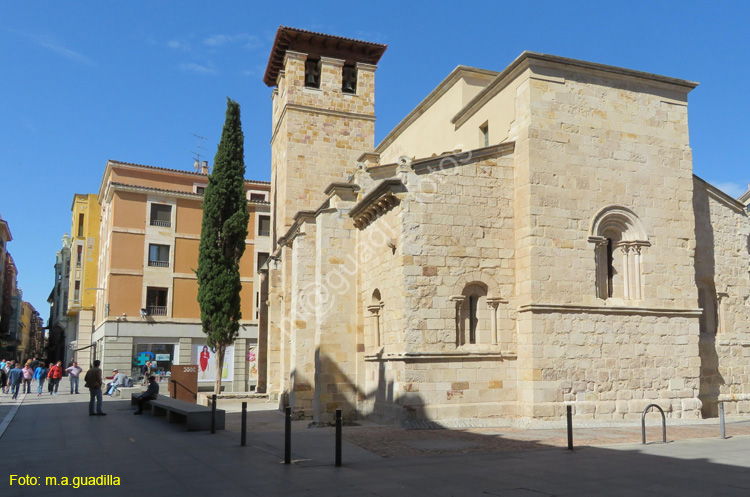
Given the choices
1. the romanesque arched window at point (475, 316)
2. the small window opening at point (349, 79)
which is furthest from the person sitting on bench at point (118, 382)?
the romanesque arched window at point (475, 316)

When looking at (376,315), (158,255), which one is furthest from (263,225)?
(376,315)

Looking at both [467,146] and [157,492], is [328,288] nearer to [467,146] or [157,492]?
[467,146]

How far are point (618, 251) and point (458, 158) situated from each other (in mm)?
4633

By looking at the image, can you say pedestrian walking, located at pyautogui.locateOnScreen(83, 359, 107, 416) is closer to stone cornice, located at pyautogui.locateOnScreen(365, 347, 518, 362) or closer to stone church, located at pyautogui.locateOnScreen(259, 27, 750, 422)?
stone church, located at pyautogui.locateOnScreen(259, 27, 750, 422)

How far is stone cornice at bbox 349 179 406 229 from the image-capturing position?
1441 cm

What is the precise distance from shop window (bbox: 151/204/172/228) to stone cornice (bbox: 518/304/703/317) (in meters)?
25.9

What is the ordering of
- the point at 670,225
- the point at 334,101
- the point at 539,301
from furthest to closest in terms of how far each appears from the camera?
the point at 334,101
the point at 670,225
the point at 539,301

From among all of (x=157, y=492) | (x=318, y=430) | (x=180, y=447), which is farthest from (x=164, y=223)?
(x=157, y=492)

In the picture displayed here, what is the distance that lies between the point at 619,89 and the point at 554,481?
1136 centimetres

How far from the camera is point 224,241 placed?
26812mm

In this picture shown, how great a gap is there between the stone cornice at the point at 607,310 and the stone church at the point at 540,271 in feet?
0.16

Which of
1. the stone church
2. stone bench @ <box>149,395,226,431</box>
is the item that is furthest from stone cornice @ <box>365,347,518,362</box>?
stone bench @ <box>149,395,226,431</box>

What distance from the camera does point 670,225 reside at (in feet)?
51.6

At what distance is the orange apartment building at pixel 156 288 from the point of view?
1308 inches
